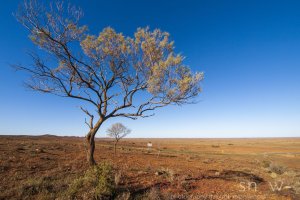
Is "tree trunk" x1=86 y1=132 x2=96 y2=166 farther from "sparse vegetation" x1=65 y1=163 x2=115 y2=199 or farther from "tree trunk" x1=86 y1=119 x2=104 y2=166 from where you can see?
"sparse vegetation" x1=65 y1=163 x2=115 y2=199

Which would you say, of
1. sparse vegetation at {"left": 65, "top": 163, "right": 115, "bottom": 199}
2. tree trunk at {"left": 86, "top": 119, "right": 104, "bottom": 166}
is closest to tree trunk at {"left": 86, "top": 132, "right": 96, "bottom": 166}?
tree trunk at {"left": 86, "top": 119, "right": 104, "bottom": 166}

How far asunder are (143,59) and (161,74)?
1.73 m

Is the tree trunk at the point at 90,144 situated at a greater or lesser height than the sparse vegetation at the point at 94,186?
greater

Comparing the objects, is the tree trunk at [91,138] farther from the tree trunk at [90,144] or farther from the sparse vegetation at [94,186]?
the sparse vegetation at [94,186]

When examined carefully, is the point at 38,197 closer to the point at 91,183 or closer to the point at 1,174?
the point at 91,183

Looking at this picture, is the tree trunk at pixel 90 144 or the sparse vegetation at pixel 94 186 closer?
the sparse vegetation at pixel 94 186

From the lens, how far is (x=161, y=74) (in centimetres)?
1121

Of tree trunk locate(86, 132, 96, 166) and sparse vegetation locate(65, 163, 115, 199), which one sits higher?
tree trunk locate(86, 132, 96, 166)

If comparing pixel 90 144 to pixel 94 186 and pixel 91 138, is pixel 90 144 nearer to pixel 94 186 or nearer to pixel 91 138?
pixel 91 138

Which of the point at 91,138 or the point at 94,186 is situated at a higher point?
the point at 91,138

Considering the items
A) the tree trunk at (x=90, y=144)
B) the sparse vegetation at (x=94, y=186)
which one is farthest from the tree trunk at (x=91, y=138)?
the sparse vegetation at (x=94, y=186)

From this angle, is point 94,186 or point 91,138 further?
point 91,138

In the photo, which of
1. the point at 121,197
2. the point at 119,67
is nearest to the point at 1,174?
the point at 121,197

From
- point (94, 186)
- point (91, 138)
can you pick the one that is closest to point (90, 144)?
point (91, 138)
